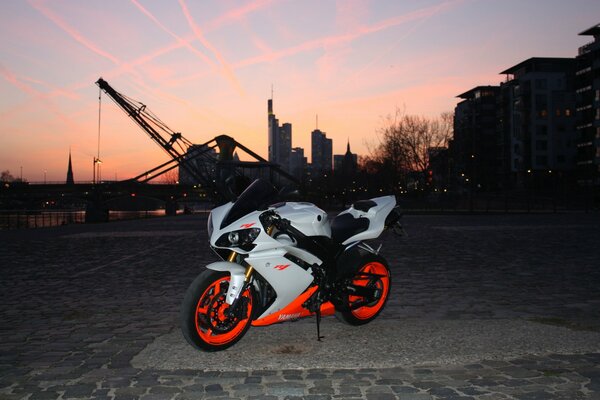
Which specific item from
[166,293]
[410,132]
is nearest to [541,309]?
[166,293]

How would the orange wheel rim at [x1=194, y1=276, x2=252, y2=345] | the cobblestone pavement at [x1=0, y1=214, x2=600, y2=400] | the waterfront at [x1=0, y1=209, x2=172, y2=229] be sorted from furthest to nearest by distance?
the waterfront at [x1=0, y1=209, x2=172, y2=229], the orange wheel rim at [x1=194, y1=276, x2=252, y2=345], the cobblestone pavement at [x1=0, y1=214, x2=600, y2=400]

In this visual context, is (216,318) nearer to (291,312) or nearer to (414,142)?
(291,312)

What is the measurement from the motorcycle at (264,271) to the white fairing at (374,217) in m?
0.12

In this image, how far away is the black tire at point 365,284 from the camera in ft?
16.7

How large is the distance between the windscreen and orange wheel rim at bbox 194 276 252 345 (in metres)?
0.46

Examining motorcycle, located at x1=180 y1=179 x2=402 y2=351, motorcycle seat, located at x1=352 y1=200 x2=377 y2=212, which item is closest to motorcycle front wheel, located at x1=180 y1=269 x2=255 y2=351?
motorcycle, located at x1=180 y1=179 x2=402 y2=351

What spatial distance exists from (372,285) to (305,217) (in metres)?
1.19

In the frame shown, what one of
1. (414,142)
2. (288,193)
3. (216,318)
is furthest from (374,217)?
(414,142)

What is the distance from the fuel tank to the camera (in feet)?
14.6

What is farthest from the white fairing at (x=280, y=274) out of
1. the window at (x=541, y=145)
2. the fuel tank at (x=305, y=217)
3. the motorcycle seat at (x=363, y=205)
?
the window at (x=541, y=145)

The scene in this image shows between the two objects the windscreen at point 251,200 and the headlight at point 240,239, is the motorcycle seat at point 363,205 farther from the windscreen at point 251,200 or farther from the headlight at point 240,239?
the headlight at point 240,239

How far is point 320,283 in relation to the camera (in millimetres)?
4742

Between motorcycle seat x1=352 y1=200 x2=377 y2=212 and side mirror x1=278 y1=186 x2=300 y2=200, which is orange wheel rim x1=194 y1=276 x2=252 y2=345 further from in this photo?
motorcycle seat x1=352 y1=200 x2=377 y2=212

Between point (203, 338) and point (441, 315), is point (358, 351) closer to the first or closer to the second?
point (203, 338)
